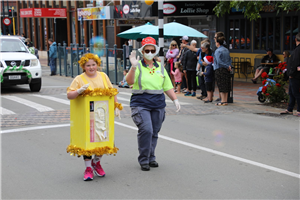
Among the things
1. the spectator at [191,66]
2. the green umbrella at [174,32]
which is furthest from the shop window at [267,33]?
the spectator at [191,66]

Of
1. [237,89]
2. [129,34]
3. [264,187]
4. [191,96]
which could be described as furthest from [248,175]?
[129,34]

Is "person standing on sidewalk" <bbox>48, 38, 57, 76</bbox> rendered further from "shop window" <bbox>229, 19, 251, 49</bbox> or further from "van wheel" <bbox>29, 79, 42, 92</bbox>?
"shop window" <bbox>229, 19, 251, 49</bbox>

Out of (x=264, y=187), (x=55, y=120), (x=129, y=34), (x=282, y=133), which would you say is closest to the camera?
(x=264, y=187)

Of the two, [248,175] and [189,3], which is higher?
[189,3]

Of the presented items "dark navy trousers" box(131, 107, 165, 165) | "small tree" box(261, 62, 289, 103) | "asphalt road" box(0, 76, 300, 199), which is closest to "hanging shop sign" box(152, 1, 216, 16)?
"small tree" box(261, 62, 289, 103)

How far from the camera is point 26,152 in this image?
23.9 ft

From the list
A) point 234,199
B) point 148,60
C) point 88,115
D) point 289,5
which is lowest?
point 234,199

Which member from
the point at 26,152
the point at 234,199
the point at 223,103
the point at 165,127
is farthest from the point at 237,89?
the point at 234,199

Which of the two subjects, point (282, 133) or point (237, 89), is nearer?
point (282, 133)

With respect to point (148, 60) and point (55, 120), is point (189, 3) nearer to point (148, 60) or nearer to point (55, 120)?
point (55, 120)

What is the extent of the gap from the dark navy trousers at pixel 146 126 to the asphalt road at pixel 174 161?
297 millimetres

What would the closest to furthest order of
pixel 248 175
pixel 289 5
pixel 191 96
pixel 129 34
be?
pixel 248 175
pixel 289 5
pixel 191 96
pixel 129 34

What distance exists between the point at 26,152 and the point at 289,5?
7.80 meters

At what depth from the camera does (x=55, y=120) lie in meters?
10.1
